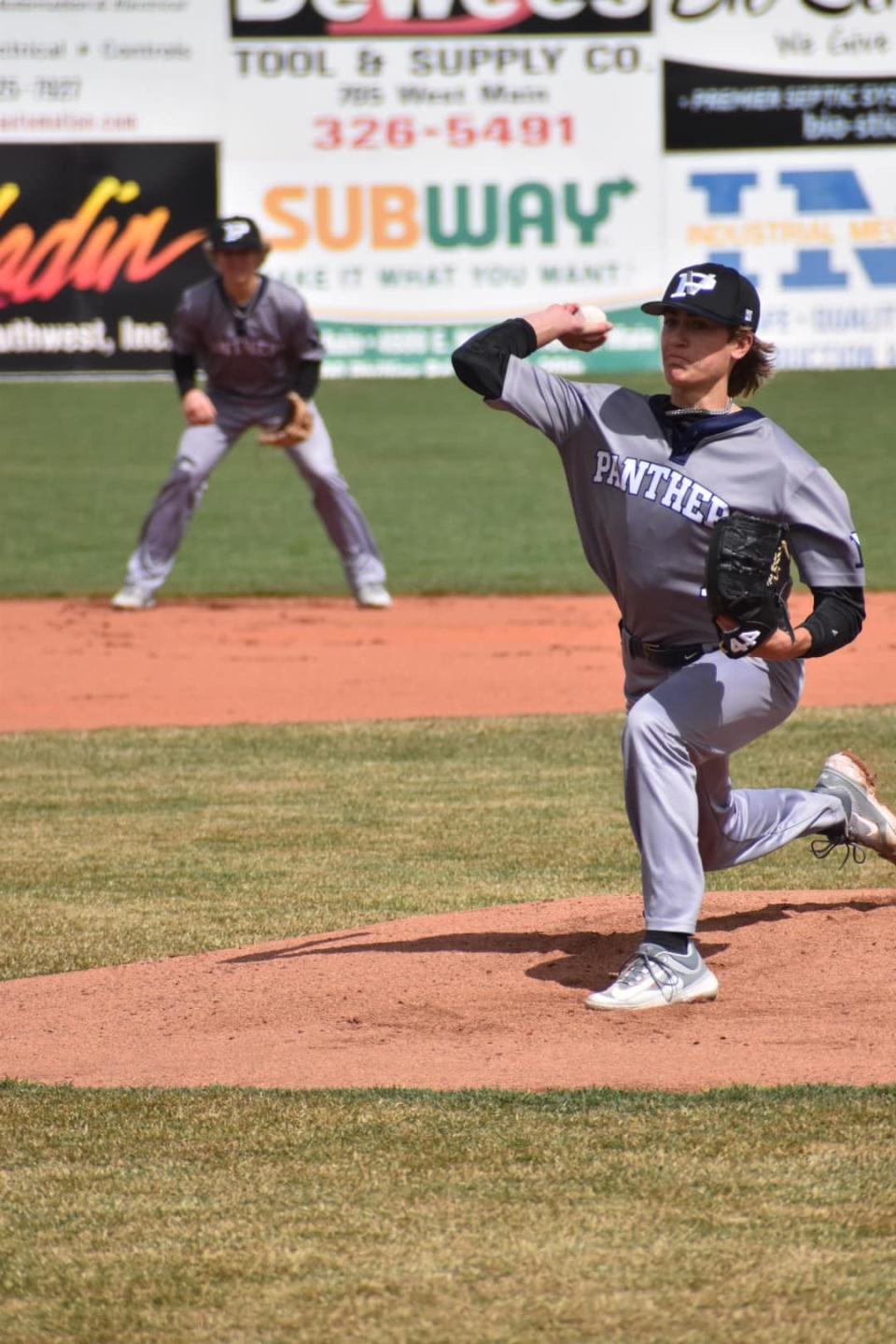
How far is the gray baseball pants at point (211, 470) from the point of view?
38.4ft

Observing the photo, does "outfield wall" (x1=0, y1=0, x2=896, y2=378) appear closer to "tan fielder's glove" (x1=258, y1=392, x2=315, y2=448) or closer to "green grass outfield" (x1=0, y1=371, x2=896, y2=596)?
"green grass outfield" (x1=0, y1=371, x2=896, y2=596)

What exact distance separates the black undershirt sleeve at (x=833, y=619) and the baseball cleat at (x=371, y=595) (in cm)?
768

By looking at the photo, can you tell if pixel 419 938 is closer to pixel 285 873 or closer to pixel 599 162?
pixel 285 873

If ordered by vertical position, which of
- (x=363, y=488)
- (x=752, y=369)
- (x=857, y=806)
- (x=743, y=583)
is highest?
(x=752, y=369)

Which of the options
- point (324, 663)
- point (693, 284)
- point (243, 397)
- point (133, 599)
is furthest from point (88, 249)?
point (693, 284)

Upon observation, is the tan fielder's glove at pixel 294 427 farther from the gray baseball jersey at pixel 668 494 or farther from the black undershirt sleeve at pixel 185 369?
the gray baseball jersey at pixel 668 494

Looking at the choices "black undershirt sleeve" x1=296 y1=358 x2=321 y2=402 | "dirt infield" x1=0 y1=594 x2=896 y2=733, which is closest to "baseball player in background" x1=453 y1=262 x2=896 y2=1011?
"dirt infield" x1=0 y1=594 x2=896 y2=733

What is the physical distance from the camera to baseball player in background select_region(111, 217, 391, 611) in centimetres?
1155

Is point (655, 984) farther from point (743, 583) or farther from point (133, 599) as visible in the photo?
point (133, 599)

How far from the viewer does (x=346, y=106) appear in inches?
816

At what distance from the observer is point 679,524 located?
4.66 m

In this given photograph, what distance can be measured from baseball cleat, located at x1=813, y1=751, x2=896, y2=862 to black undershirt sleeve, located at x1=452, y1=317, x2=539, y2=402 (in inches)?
55.5

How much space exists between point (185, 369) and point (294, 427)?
2.66ft

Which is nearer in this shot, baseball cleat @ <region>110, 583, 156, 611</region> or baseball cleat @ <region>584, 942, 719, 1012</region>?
baseball cleat @ <region>584, 942, 719, 1012</region>
